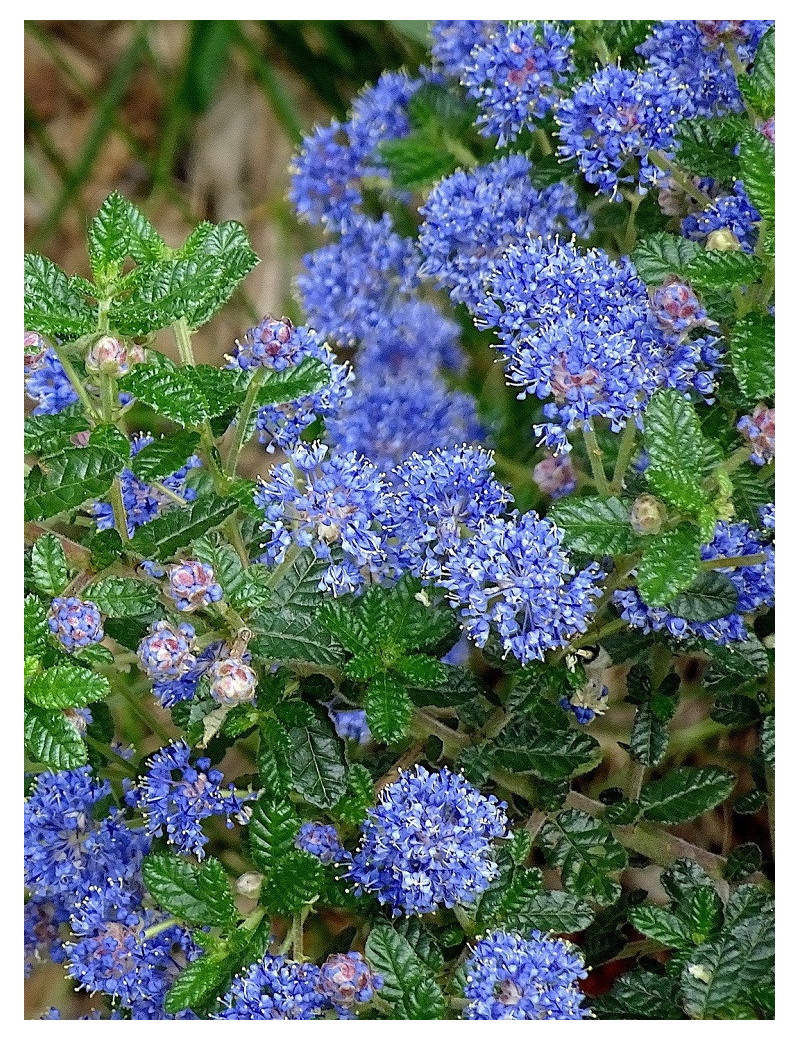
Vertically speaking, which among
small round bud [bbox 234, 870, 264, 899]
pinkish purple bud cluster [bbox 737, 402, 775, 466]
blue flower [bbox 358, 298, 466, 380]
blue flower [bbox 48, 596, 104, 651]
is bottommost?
small round bud [bbox 234, 870, 264, 899]

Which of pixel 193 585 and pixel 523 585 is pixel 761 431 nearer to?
pixel 523 585

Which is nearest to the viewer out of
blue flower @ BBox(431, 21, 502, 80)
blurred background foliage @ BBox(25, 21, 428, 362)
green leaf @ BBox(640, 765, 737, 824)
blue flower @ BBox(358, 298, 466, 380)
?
green leaf @ BBox(640, 765, 737, 824)

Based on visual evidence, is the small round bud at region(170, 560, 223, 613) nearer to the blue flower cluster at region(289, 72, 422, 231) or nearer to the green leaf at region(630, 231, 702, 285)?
the green leaf at region(630, 231, 702, 285)

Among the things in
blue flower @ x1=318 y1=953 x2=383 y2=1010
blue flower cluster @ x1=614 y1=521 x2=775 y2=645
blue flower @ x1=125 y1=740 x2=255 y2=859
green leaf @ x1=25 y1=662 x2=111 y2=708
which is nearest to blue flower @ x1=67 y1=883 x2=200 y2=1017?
blue flower @ x1=125 y1=740 x2=255 y2=859

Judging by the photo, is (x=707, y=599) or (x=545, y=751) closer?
(x=707, y=599)

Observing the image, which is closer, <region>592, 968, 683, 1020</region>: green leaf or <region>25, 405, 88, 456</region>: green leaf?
<region>25, 405, 88, 456</region>: green leaf

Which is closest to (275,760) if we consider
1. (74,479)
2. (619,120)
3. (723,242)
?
(74,479)
